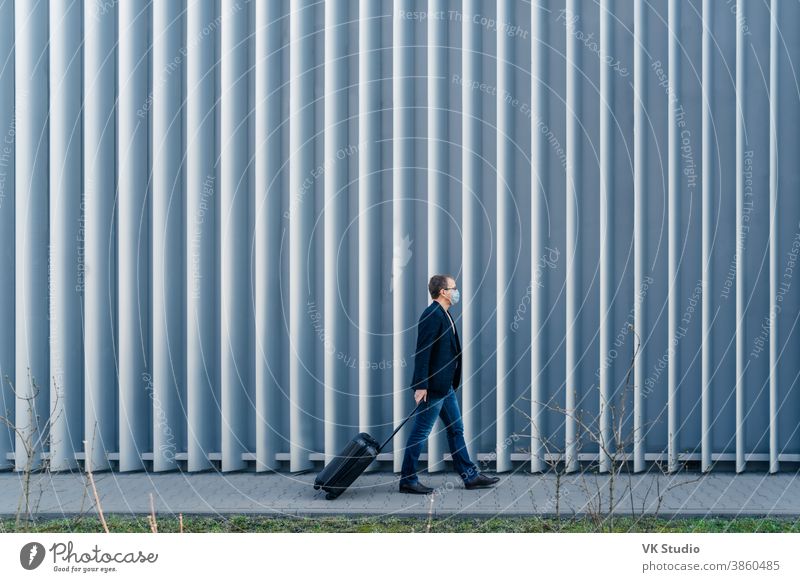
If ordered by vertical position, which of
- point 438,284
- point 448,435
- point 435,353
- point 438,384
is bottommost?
point 448,435

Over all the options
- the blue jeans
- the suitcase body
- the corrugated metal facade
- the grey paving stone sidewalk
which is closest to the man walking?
the blue jeans

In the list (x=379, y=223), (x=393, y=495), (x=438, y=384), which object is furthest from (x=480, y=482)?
(x=379, y=223)

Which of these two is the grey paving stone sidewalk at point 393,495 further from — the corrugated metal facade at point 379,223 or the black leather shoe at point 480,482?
the corrugated metal facade at point 379,223

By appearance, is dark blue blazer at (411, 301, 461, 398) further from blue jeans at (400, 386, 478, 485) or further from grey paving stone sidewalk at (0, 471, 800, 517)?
grey paving stone sidewalk at (0, 471, 800, 517)

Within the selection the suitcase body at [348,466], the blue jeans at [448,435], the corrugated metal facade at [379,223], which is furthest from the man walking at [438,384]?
the corrugated metal facade at [379,223]

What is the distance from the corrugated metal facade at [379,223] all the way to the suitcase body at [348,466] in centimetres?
91

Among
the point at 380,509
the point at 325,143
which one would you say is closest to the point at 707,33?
the point at 325,143

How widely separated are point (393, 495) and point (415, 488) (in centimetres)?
18

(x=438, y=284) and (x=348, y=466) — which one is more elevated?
(x=438, y=284)

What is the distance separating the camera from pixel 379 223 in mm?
8242

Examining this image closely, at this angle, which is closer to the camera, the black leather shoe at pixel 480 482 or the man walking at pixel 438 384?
the man walking at pixel 438 384

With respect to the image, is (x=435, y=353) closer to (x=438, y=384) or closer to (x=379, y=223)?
(x=438, y=384)

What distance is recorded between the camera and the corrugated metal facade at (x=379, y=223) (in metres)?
8.02

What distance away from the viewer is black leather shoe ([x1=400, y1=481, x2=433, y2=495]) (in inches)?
289
